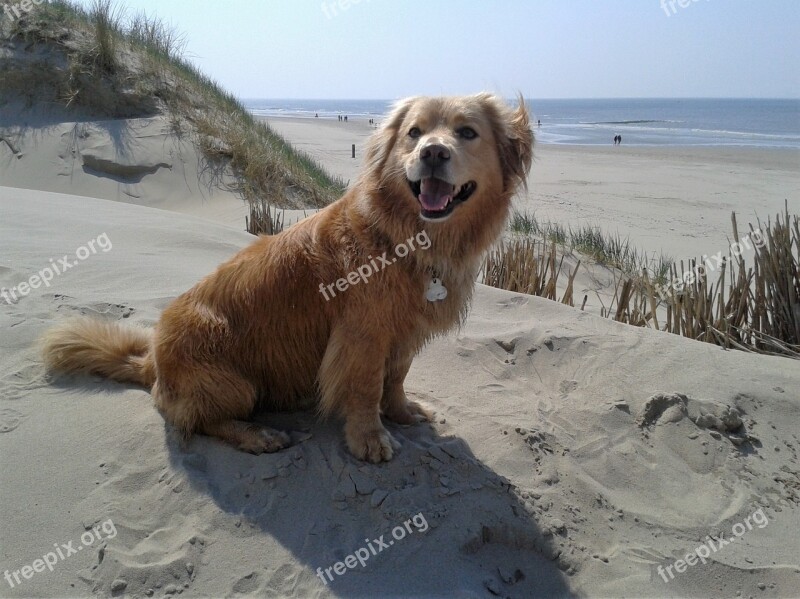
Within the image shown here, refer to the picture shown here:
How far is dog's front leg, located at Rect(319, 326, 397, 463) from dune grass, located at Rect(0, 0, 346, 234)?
7687 mm

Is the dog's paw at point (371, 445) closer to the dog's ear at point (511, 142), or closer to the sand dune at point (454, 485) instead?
the sand dune at point (454, 485)

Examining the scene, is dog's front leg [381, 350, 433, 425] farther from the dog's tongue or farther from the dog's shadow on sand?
the dog's tongue

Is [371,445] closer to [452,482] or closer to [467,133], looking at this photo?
[452,482]

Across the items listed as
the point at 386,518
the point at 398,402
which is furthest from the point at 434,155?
the point at 386,518

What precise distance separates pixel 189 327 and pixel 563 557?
2.21 metres

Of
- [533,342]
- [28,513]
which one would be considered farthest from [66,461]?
[533,342]

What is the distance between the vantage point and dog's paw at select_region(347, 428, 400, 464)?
9.35 feet

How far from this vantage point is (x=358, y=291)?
113 inches

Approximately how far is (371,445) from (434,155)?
5.03 ft

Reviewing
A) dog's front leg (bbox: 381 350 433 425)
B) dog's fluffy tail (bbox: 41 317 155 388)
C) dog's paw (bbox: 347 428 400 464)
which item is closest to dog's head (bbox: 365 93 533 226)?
dog's front leg (bbox: 381 350 433 425)

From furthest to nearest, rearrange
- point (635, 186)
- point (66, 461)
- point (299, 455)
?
point (635, 186) → point (299, 455) → point (66, 461)

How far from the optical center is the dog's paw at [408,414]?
10.8ft

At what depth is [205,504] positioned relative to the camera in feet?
8.24

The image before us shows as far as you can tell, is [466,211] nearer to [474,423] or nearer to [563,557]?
[474,423]
